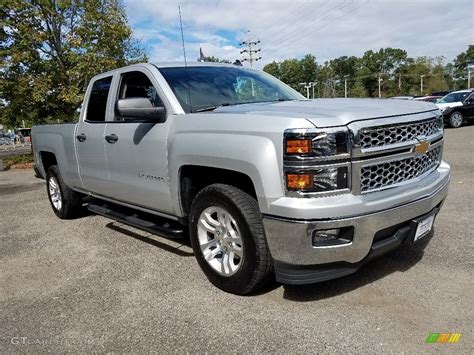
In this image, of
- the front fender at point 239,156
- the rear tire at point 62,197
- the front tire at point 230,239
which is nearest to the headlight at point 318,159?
the front fender at point 239,156

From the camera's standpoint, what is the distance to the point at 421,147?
316 cm

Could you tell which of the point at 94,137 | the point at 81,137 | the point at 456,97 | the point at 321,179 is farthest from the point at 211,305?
the point at 456,97

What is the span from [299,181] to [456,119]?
740 inches

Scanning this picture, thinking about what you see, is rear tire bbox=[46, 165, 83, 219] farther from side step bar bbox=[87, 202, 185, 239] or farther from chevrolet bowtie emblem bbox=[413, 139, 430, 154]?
chevrolet bowtie emblem bbox=[413, 139, 430, 154]

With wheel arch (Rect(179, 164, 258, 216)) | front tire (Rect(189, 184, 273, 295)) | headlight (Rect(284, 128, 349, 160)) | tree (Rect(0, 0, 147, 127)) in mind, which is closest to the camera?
headlight (Rect(284, 128, 349, 160))

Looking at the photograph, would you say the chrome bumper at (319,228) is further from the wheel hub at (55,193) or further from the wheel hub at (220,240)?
the wheel hub at (55,193)

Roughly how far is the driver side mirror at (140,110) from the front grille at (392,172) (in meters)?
1.84

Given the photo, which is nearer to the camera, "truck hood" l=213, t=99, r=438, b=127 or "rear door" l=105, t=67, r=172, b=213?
"truck hood" l=213, t=99, r=438, b=127

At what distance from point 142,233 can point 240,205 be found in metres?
2.54

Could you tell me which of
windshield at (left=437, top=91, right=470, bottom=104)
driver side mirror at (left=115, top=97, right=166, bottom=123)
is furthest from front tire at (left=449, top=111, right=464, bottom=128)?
driver side mirror at (left=115, top=97, right=166, bottom=123)

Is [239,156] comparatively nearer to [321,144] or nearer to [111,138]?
[321,144]

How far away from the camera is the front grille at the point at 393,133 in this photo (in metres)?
2.80

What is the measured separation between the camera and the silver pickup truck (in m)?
2.75

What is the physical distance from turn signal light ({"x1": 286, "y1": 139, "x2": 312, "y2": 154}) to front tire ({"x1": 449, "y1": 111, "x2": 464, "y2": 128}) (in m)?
18.6
